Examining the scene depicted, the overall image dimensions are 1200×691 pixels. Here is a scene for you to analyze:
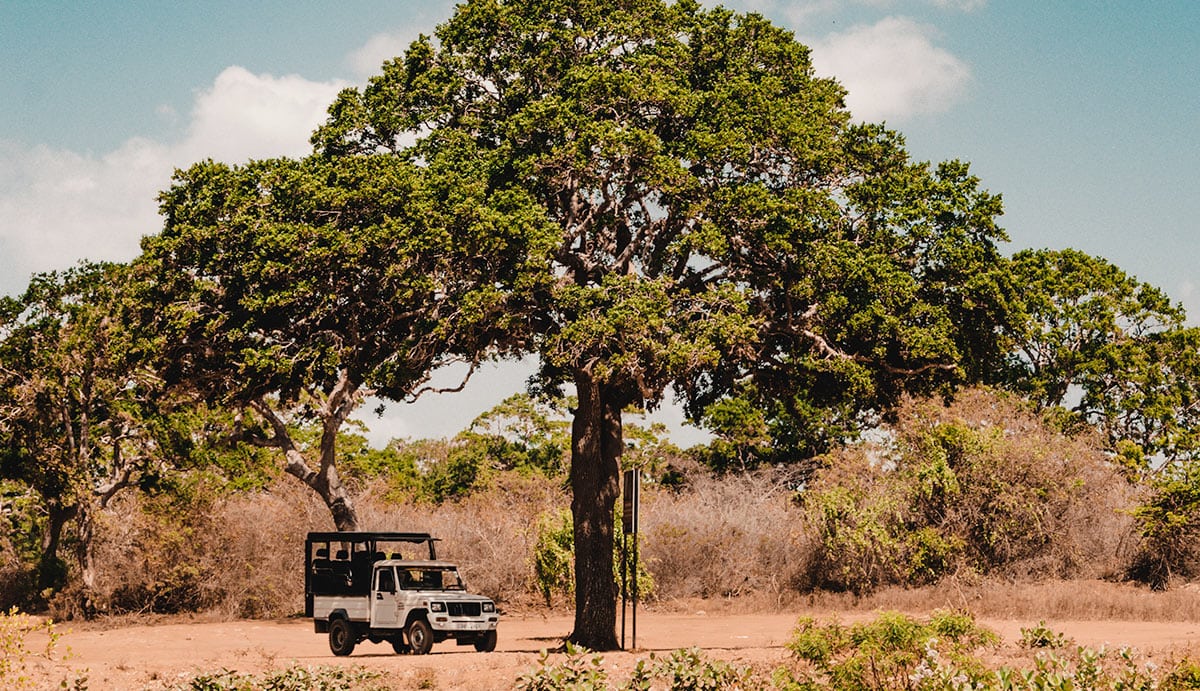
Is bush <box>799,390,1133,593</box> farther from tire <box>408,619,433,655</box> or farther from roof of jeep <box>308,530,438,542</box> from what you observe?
tire <box>408,619,433,655</box>

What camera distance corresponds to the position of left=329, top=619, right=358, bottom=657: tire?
71.9 feet

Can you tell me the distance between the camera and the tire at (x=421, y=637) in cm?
2112

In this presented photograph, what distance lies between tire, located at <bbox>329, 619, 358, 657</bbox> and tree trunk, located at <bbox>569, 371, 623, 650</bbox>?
4.10m

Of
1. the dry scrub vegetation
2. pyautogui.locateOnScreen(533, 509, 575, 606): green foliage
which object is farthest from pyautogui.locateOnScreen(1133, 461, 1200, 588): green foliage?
pyautogui.locateOnScreen(533, 509, 575, 606): green foliage

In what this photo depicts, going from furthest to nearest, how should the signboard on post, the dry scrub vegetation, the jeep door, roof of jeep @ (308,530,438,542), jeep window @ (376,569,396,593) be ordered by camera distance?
the dry scrub vegetation → roof of jeep @ (308,530,438,542) → jeep window @ (376,569,396,593) → the jeep door → the signboard on post

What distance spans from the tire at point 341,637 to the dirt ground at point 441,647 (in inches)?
8.8

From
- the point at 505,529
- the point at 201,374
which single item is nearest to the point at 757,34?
the point at 201,374

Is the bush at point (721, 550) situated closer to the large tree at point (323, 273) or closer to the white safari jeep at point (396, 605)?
the white safari jeep at point (396, 605)

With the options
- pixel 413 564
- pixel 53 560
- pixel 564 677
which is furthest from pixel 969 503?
pixel 53 560

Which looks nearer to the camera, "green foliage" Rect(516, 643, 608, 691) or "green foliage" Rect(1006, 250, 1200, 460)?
"green foliage" Rect(516, 643, 608, 691)

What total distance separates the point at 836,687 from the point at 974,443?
2287 centimetres

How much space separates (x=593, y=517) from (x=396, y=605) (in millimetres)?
3903

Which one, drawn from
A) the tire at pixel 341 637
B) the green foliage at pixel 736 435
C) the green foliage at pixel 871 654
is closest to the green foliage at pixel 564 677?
the green foliage at pixel 871 654

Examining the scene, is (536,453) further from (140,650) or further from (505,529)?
(140,650)
